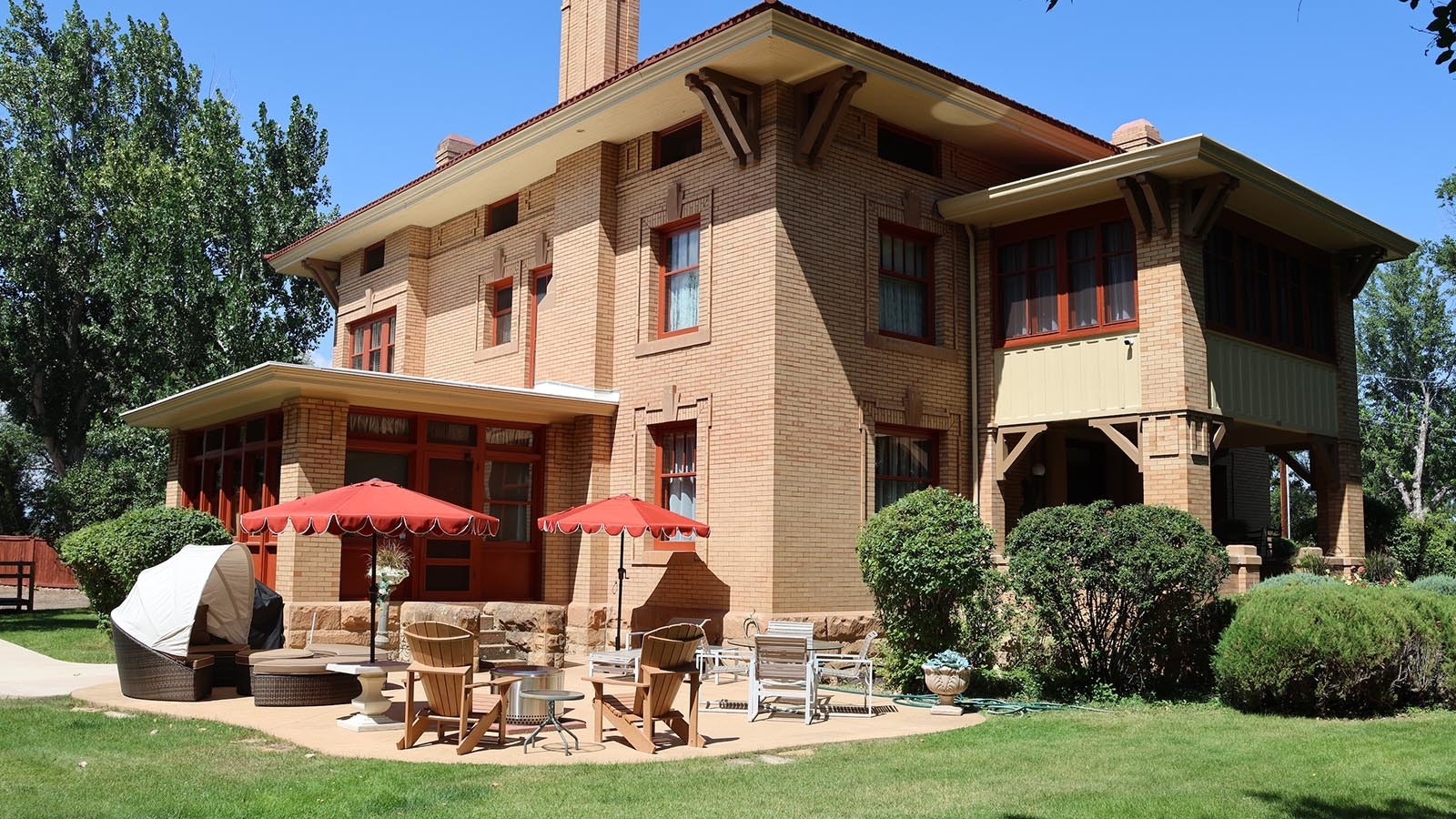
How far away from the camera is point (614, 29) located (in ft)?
66.3

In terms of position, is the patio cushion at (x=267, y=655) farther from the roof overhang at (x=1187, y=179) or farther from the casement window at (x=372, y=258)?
the casement window at (x=372, y=258)

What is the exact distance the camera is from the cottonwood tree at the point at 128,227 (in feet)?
102

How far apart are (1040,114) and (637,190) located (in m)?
5.81

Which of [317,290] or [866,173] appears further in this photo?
[317,290]

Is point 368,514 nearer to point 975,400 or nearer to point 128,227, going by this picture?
point 975,400

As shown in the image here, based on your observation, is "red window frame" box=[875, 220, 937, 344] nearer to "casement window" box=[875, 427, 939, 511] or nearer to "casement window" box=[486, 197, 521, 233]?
"casement window" box=[875, 427, 939, 511]

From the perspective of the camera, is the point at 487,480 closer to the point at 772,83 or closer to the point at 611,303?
the point at 611,303

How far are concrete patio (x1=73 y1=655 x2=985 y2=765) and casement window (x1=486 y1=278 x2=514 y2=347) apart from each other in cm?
889

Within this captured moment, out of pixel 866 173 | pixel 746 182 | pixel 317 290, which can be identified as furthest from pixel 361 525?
pixel 317 290

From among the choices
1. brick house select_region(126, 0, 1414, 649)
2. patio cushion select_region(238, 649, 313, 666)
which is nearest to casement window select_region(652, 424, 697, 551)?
brick house select_region(126, 0, 1414, 649)

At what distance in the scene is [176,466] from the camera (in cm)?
2098

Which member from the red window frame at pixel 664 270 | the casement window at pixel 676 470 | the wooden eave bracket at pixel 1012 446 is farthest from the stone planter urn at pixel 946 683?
the red window frame at pixel 664 270

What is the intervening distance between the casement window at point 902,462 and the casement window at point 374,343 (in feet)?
35.5

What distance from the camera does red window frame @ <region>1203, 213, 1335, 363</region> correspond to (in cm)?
1634
